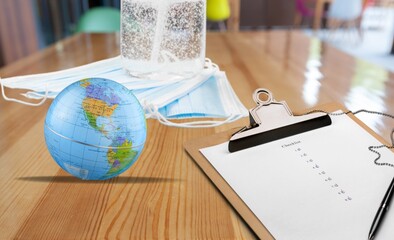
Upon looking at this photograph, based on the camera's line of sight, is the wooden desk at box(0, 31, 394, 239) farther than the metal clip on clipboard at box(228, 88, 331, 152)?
No

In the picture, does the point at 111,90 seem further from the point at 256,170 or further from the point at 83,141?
the point at 256,170

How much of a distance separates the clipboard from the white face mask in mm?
86

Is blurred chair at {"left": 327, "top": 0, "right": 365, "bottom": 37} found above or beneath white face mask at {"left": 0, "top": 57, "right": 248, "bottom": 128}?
beneath

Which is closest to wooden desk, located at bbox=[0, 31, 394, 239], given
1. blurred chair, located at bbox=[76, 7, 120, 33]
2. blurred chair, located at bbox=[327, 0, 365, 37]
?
blurred chair, located at bbox=[76, 7, 120, 33]

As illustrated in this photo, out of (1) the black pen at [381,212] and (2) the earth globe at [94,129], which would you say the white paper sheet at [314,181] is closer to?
(1) the black pen at [381,212]

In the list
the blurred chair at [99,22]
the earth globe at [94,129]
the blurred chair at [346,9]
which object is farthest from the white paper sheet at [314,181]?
the blurred chair at [346,9]

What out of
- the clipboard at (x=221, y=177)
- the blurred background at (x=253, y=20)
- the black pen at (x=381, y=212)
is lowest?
the blurred background at (x=253, y=20)

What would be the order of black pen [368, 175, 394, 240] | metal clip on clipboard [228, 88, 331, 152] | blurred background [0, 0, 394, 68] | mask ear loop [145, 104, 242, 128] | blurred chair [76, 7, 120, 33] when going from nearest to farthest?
black pen [368, 175, 394, 240], metal clip on clipboard [228, 88, 331, 152], mask ear loop [145, 104, 242, 128], blurred chair [76, 7, 120, 33], blurred background [0, 0, 394, 68]

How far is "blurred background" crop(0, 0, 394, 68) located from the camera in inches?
104

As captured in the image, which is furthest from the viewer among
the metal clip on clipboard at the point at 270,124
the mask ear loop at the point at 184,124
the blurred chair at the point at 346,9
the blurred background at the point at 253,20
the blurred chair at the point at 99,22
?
the blurred chair at the point at 346,9

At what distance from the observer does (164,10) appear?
2.24ft

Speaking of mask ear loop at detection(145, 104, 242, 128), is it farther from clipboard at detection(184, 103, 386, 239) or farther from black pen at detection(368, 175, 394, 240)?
black pen at detection(368, 175, 394, 240)

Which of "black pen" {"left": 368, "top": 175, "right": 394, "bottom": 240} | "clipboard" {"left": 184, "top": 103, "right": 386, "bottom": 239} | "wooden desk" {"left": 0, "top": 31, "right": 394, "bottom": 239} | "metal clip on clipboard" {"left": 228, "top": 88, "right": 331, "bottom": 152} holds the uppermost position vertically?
"metal clip on clipboard" {"left": 228, "top": 88, "right": 331, "bottom": 152}

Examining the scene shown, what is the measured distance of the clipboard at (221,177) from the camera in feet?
1.15
